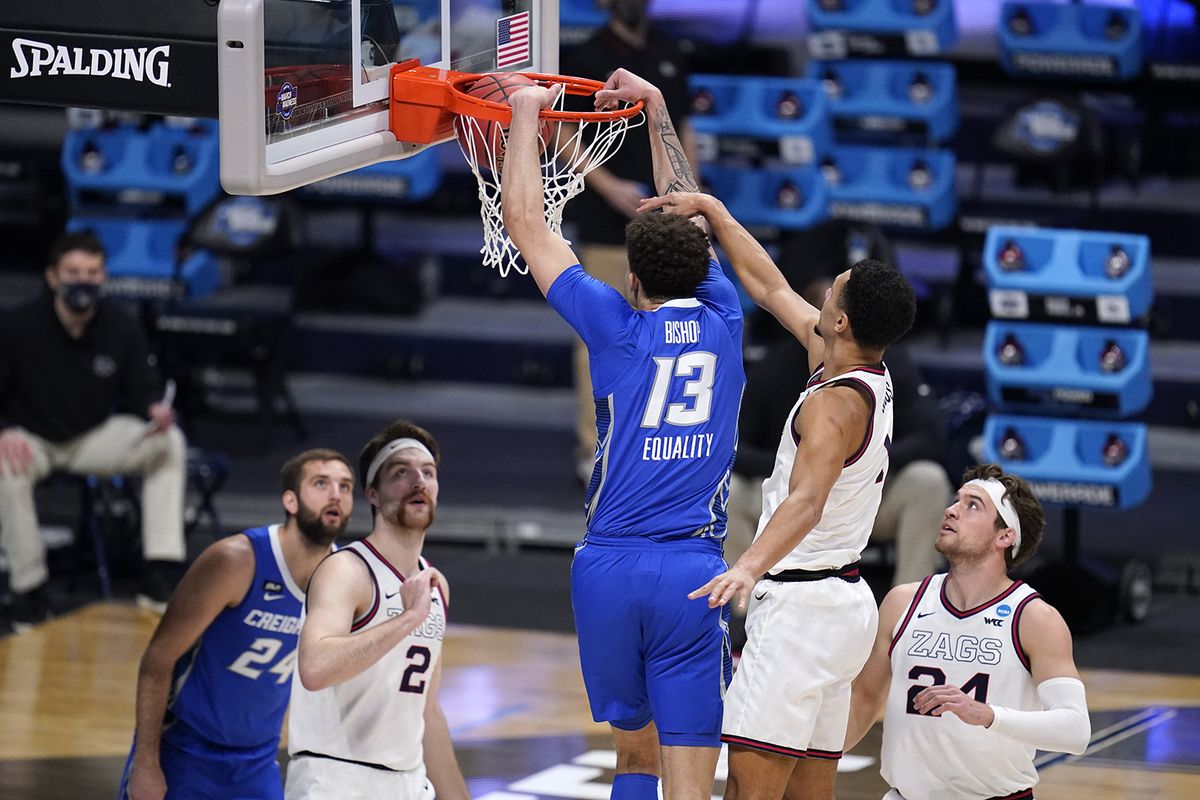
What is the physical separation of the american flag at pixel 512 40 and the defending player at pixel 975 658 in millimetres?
1848

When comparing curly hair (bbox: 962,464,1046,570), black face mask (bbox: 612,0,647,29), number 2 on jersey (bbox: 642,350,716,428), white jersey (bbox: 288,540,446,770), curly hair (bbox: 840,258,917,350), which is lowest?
white jersey (bbox: 288,540,446,770)

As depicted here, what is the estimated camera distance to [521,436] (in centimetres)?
1129

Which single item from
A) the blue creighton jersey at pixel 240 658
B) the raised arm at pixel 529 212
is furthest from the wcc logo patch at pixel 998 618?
the blue creighton jersey at pixel 240 658

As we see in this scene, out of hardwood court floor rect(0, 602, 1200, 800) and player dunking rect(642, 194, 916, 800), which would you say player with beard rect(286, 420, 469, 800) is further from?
hardwood court floor rect(0, 602, 1200, 800)

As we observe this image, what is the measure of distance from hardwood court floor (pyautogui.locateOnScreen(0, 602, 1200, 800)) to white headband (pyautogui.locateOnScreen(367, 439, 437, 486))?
1.59 metres

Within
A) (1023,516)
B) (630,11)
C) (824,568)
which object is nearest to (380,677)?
(824,568)

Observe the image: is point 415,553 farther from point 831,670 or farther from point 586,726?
point 586,726

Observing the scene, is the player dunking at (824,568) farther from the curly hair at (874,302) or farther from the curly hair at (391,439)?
the curly hair at (391,439)

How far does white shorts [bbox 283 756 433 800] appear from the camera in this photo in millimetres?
5637

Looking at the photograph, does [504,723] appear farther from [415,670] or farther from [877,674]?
[877,674]

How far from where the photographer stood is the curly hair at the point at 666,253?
16.5 ft

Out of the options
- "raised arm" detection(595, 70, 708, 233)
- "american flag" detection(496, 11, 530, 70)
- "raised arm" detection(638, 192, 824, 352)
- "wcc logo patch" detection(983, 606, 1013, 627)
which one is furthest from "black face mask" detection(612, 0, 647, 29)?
"wcc logo patch" detection(983, 606, 1013, 627)

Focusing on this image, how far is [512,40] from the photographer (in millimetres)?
6133

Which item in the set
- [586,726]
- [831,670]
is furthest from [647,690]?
[586,726]
